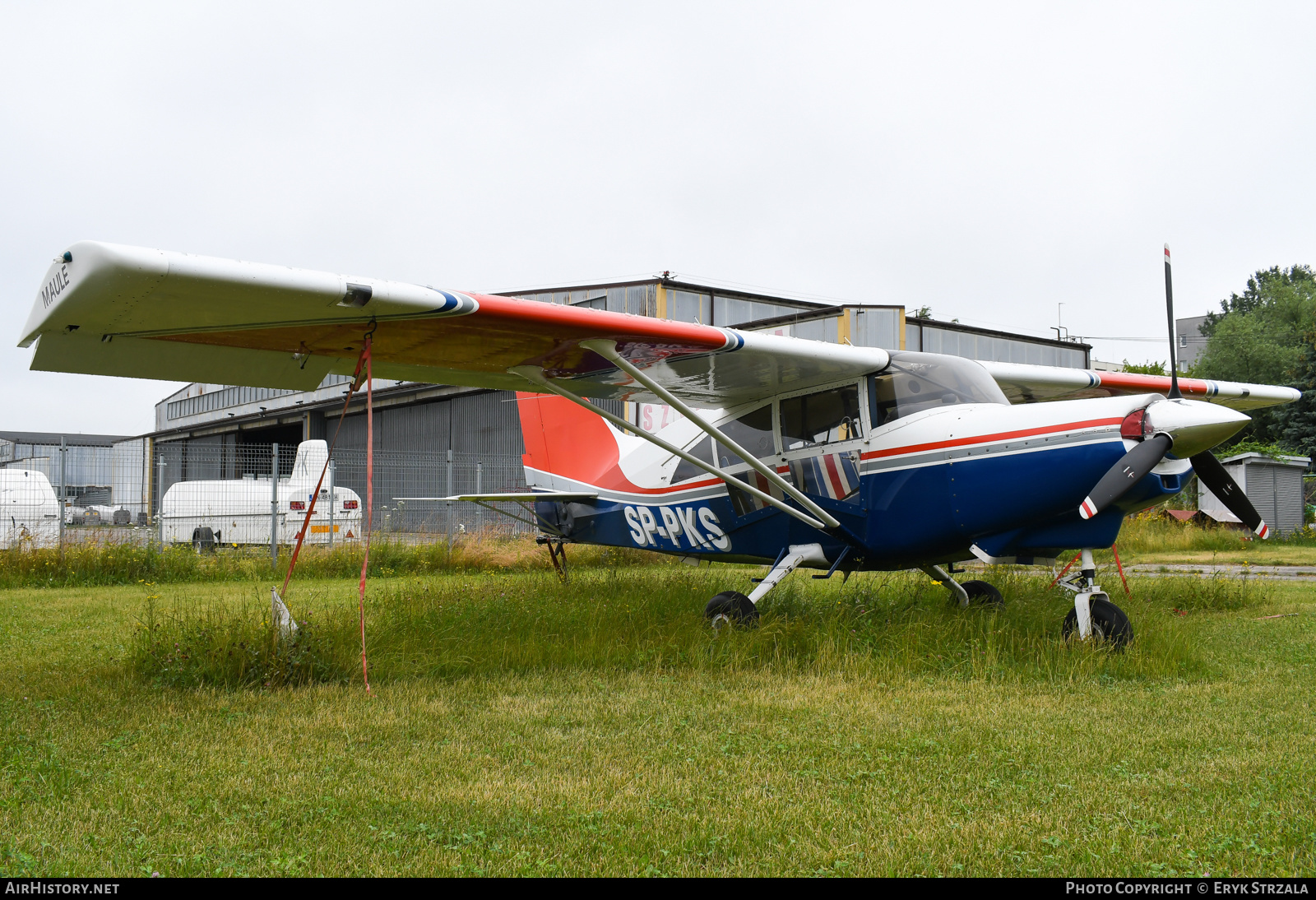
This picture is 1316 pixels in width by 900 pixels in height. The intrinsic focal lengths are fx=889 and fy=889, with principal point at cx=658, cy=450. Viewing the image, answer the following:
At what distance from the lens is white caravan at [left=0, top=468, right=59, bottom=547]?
13781 millimetres

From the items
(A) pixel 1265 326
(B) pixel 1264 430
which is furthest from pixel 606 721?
(A) pixel 1265 326

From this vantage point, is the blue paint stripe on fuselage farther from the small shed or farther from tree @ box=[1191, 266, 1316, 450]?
tree @ box=[1191, 266, 1316, 450]

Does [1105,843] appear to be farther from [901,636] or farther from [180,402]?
[180,402]

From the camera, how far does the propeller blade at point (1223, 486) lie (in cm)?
663

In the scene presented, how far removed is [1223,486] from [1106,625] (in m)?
1.62

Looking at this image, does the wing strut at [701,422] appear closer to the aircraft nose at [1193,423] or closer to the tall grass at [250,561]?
the aircraft nose at [1193,423]

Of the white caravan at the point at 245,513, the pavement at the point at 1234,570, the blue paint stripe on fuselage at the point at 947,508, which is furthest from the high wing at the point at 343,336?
the white caravan at the point at 245,513

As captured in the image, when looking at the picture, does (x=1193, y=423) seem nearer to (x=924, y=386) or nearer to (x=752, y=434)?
(x=924, y=386)

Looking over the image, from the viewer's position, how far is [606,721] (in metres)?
4.60

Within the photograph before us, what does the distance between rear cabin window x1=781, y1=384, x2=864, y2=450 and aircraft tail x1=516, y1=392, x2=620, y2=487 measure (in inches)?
107

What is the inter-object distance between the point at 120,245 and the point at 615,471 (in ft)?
19.7

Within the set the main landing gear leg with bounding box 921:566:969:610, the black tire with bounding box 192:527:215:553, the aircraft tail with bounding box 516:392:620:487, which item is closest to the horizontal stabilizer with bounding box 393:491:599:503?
the aircraft tail with bounding box 516:392:620:487

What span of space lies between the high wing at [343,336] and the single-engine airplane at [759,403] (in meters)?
0.02

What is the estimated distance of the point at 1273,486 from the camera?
23.3 m
